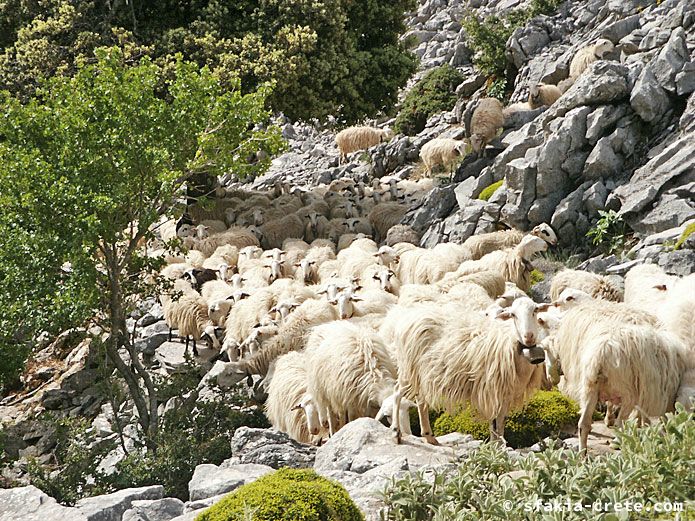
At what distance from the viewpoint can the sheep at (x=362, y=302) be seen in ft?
44.5

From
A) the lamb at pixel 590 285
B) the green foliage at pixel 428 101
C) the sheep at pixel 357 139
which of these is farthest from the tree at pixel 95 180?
the green foliage at pixel 428 101

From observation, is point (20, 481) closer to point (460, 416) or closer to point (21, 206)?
point (21, 206)

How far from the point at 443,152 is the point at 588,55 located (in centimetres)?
642

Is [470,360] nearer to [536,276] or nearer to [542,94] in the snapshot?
[536,276]

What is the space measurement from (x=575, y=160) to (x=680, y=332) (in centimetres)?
894

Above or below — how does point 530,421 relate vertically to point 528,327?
below

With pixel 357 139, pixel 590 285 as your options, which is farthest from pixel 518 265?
pixel 357 139

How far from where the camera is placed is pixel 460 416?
415 inches

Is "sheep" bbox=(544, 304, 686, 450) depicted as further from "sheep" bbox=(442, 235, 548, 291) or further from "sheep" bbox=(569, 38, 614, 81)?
"sheep" bbox=(569, 38, 614, 81)

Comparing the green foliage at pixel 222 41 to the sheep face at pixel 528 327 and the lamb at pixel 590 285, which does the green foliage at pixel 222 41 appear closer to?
the lamb at pixel 590 285

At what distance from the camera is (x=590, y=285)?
Result: 493 inches

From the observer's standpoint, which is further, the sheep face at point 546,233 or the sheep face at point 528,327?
the sheep face at point 546,233

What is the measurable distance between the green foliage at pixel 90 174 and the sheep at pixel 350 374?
3.98 metres

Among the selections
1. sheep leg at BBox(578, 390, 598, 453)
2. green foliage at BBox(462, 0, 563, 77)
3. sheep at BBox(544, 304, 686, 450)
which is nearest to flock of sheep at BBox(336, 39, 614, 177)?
green foliage at BBox(462, 0, 563, 77)
